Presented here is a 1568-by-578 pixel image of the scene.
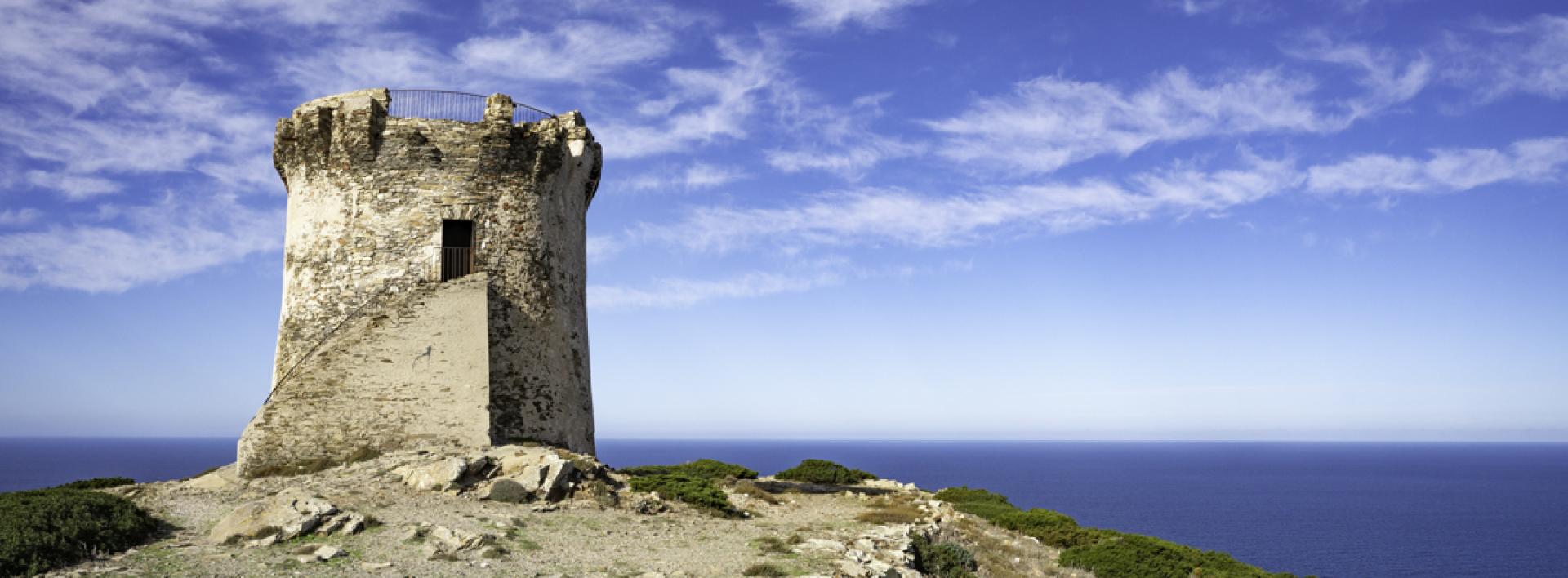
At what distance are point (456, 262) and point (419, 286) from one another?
1.04 meters

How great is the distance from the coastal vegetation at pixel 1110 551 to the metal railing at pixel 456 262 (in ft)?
41.9

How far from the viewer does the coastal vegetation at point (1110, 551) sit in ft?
63.5

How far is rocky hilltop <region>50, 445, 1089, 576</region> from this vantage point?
11898 millimetres

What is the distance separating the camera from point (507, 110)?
21688mm

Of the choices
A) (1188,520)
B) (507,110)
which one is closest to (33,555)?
(507,110)

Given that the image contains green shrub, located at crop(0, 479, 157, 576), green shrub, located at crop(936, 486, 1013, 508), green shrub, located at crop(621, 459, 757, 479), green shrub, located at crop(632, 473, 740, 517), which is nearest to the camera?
green shrub, located at crop(0, 479, 157, 576)

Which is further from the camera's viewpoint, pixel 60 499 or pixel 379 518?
pixel 379 518

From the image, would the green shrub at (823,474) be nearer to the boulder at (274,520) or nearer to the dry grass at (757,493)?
the dry grass at (757,493)

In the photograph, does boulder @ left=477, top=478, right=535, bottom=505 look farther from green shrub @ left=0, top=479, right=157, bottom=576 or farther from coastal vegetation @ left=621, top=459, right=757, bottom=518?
green shrub @ left=0, top=479, right=157, bottom=576

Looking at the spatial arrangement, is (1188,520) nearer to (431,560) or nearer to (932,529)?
(932,529)

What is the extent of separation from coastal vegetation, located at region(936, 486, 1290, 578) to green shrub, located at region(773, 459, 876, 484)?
15.4 feet

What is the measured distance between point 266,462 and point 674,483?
8.01 m

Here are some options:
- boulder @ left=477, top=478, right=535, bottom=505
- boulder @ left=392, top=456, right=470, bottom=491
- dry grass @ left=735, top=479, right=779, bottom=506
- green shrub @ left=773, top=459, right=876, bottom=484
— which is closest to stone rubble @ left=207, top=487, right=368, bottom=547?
boulder @ left=392, top=456, right=470, bottom=491

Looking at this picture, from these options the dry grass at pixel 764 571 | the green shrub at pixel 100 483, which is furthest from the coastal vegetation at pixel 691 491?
the green shrub at pixel 100 483
